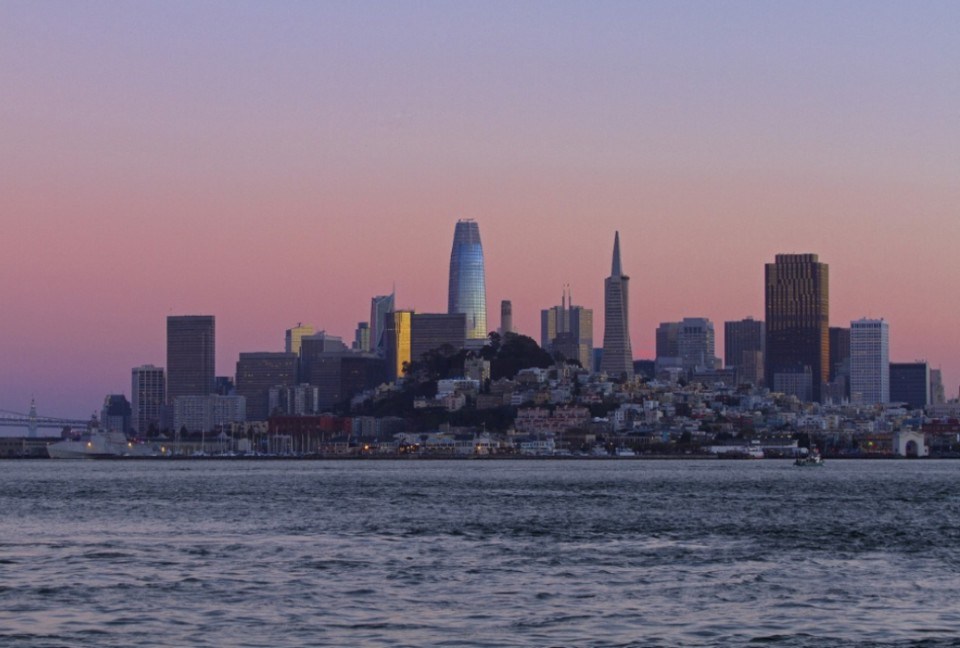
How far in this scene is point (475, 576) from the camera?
48.4 meters

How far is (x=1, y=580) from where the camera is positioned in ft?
153

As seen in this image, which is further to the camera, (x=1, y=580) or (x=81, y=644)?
(x=1, y=580)

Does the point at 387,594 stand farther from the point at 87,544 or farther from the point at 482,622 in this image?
the point at 87,544

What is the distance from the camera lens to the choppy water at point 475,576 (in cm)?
3716

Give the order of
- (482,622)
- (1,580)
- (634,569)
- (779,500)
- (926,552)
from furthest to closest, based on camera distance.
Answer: (779,500) → (926,552) → (634,569) → (1,580) → (482,622)

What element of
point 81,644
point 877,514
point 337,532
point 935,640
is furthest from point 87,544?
point 877,514

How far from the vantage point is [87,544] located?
198ft

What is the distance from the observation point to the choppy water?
37156mm

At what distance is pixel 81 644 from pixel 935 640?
17306 mm

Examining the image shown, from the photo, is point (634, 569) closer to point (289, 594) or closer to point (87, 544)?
→ point (289, 594)

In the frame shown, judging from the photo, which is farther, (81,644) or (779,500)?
(779,500)

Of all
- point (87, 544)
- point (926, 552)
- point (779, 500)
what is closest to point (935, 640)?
point (926, 552)

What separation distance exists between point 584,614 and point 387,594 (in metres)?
6.07

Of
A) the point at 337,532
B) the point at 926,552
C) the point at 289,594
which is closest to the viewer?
the point at 289,594
